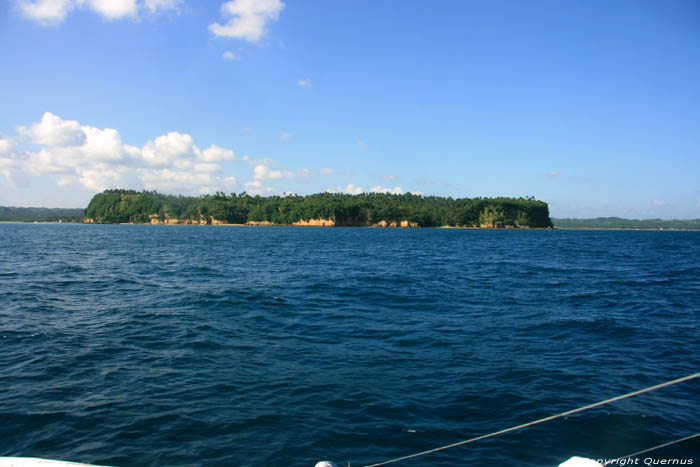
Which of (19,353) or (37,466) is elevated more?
(37,466)

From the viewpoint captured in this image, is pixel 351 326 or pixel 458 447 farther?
pixel 351 326

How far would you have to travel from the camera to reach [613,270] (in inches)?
1351

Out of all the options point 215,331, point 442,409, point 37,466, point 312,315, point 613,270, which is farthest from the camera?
point 613,270

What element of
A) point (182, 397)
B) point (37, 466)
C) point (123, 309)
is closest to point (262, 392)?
point (182, 397)

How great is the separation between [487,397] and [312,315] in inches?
350

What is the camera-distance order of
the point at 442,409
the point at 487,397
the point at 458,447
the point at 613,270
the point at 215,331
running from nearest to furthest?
the point at 458,447, the point at 442,409, the point at 487,397, the point at 215,331, the point at 613,270

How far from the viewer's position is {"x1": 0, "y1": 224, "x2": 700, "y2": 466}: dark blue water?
23.5ft

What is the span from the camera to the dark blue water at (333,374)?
7172mm

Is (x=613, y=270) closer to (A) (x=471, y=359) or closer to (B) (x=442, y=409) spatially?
(A) (x=471, y=359)

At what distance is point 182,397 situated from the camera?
8.87 metres

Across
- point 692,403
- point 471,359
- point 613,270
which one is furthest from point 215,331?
point 613,270

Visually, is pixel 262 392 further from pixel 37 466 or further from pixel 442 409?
pixel 37 466

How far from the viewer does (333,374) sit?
10258mm

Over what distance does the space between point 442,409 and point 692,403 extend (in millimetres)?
5687
